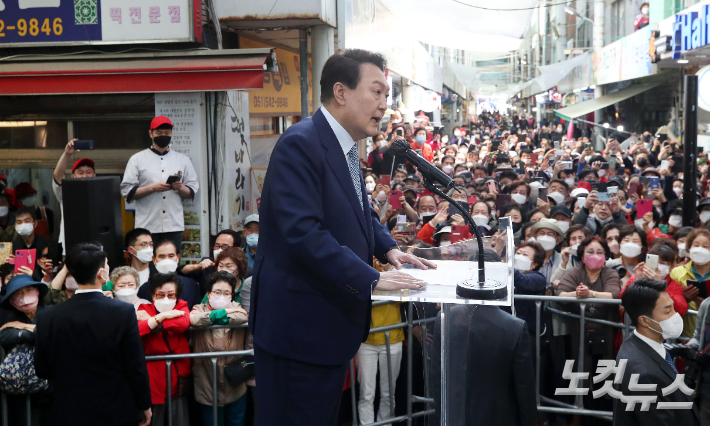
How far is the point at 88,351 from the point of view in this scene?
388 centimetres

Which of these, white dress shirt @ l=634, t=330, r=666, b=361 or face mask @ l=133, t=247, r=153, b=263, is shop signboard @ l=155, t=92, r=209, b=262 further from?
white dress shirt @ l=634, t=330, r=666, b=361

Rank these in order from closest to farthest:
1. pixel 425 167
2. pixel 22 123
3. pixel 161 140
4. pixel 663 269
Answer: pixel 425 167 → pixel 663 269 → pixel 161 140 → pixel 22 123

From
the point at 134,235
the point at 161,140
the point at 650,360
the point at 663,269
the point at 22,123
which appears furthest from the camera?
the point at 22,123

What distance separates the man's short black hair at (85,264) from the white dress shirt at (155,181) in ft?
9.54

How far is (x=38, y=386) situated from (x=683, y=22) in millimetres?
13317

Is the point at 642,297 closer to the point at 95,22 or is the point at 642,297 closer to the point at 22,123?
the point at 95,22

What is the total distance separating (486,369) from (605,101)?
2396 cm

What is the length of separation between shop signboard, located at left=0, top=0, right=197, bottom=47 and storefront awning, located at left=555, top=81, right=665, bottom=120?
17.7m

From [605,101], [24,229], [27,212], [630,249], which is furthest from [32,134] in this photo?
[605,101]

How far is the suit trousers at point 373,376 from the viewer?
195 inches

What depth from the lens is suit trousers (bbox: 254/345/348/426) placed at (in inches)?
91.7

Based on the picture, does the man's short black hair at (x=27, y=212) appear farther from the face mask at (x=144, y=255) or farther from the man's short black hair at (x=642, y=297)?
the man's short black hair at (x=642, y=297)

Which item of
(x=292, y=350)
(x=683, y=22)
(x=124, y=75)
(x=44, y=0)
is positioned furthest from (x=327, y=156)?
(x=683, y=22)

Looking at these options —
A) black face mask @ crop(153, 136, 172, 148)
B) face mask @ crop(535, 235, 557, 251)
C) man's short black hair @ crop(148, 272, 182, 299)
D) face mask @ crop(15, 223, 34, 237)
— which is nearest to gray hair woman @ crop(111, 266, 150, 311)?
man's short black hair @ crop(148, 272, 182, 299)
